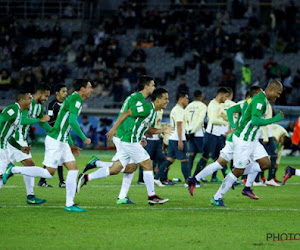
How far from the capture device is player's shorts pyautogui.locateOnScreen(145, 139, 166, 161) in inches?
690

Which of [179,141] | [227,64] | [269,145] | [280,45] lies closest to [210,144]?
[269,145]

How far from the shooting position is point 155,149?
17.6 meters

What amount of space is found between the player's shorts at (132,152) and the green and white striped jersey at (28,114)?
6.34ft

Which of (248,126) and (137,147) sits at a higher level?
(248,126)

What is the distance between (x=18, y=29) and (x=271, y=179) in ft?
79.5

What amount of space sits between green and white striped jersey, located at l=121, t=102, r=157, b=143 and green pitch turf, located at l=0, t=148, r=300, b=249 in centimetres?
120

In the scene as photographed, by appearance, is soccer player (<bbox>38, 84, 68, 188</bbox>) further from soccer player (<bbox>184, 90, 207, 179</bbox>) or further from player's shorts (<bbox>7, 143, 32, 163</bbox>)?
soccer player (<bbox>184, 90, 207, 179</bbox>)

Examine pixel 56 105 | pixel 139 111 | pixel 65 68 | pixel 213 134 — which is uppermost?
pixel 139 111

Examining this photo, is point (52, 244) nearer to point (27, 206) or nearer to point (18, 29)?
point (27, 206)

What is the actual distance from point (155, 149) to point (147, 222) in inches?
268

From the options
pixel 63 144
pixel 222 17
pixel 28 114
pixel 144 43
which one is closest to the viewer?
pixel 63 144

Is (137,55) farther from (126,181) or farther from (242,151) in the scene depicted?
(242,151)

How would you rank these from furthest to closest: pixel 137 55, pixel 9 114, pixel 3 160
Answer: pixel 137 55, pixel 3 160, pixel 9 114

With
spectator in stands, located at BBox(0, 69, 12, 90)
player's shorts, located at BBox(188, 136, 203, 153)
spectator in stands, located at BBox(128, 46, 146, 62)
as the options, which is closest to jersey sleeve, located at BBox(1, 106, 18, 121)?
player's shorts, located at BBox(188, 136, 203, 153)
